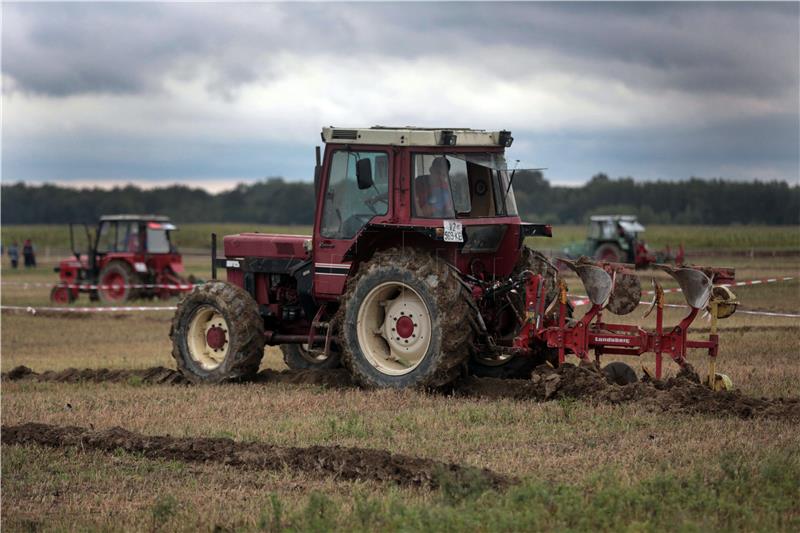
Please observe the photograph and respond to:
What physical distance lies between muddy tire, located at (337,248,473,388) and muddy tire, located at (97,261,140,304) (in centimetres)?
1814

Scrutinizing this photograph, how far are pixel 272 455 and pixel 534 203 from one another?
7714cm

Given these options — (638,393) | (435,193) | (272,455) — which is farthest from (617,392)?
(272,455)

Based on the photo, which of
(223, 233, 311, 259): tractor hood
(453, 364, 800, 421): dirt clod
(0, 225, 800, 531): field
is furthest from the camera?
(223, 233, 311, 259): tractor hood

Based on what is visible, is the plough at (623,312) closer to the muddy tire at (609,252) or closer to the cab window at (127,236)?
the cab window at (127,236)

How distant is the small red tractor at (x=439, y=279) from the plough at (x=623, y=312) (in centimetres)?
1

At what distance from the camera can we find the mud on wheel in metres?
11.9

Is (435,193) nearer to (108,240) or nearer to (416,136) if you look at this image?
(416,136)

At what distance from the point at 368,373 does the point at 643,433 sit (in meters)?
3.52

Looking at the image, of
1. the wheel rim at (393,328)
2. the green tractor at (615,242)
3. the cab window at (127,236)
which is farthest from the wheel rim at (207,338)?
the green tractor at (615,242)

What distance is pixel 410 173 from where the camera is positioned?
37.3 feet

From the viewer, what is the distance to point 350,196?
11.9 metres

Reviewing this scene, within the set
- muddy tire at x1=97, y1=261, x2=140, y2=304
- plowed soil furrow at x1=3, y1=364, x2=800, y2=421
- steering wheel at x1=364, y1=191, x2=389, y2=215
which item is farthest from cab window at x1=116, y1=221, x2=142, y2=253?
steering wheel at x1=364, y1=191, x2=389, y2=215

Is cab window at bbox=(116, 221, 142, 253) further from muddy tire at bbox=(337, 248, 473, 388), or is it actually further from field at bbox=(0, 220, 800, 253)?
field at bbox=(0, 220, 800, 253)

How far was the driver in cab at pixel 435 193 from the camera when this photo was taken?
11375 mm
